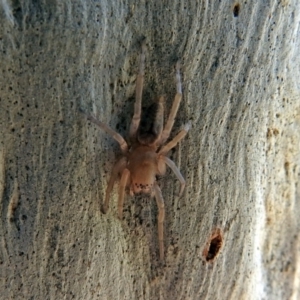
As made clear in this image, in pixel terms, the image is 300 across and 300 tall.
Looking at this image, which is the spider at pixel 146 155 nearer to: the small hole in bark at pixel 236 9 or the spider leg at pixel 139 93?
the spider leg at pixel 139 93

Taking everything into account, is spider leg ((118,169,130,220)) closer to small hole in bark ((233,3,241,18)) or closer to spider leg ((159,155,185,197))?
spider leg ((159,155,185,197))

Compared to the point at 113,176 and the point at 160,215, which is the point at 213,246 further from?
the point at 113,176

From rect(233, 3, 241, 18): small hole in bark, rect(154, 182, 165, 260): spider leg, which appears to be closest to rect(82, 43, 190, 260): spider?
rect(154, 182, 165, 260): spider leg

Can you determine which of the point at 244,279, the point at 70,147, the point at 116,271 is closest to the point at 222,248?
the point at 244,279

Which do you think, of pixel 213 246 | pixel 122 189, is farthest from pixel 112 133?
pixel 213 246

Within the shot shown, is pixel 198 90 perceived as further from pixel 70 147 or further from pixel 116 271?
pixel 116 271

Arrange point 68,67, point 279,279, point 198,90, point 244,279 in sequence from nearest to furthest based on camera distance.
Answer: point 68,67 < point 198,90 < point 244,279 < point 279,279
